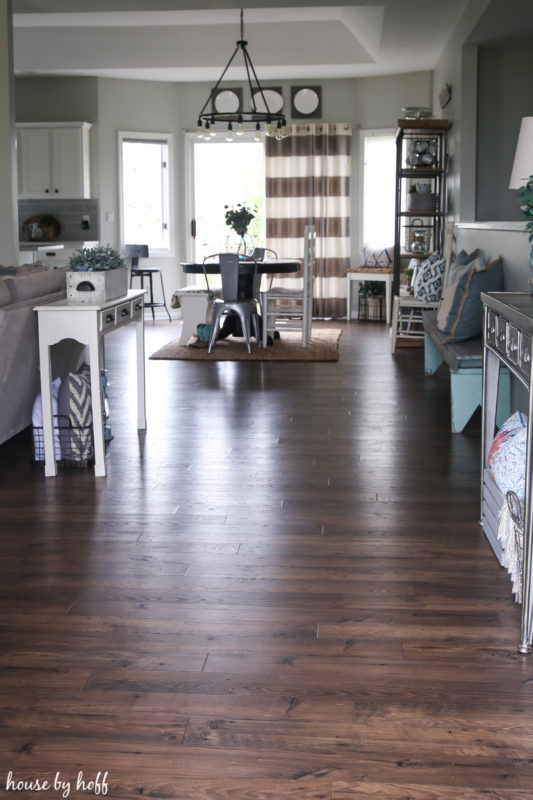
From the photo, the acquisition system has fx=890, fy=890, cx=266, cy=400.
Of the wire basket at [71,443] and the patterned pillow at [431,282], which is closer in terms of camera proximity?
the wire basket at [71,443]

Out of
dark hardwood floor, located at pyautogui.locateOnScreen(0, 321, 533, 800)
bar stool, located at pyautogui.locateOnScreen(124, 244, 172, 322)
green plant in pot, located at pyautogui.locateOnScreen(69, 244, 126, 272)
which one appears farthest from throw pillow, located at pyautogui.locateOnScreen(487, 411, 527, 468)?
bar stool, located at pyautogui.locateOnScreen(124, 244, 172, 322)

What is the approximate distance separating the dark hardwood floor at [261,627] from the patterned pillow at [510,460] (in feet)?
1.02

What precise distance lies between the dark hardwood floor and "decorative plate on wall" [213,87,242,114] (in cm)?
700

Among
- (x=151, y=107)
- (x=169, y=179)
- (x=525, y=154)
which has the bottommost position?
(x=525, y=154)

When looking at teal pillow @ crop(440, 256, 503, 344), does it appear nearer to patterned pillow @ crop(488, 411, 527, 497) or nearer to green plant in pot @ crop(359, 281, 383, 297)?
patterned pillow @ crop(488, 411, 527, 497)

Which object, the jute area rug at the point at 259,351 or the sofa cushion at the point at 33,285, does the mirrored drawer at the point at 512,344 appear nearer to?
the sofa cushion at the point at 33,285

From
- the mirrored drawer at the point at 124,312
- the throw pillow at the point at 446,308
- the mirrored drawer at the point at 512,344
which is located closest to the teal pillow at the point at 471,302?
the throw pillow at the point at 446,308

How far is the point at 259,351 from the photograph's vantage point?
7883 mm

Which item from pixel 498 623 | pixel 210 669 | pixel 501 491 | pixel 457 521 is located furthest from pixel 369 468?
pixel 210 669

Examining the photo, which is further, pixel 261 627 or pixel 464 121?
pixel 464 121

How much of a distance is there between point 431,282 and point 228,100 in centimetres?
430

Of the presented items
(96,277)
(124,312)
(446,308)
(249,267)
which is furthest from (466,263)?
(96,277)

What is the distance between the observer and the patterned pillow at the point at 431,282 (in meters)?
7.70

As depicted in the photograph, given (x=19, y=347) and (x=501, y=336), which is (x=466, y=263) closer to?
(x=19, y=347)
